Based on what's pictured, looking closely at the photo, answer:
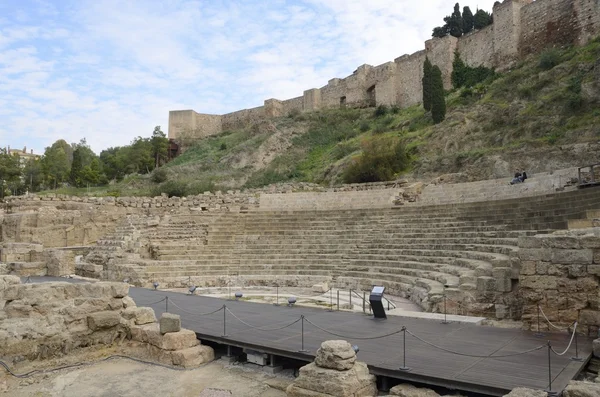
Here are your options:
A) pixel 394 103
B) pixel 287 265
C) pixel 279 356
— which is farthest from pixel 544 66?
pixel 279 356

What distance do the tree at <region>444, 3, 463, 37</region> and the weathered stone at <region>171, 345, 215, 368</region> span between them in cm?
4262

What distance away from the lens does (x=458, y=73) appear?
36.1 meters

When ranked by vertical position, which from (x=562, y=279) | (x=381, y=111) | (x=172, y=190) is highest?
(x=381, y=111)

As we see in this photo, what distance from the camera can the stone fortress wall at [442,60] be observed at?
2967 centimetres

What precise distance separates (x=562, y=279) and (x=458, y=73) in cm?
3270

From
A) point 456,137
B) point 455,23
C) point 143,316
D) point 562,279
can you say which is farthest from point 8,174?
point 562,279

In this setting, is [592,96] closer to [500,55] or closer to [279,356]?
[500,55]

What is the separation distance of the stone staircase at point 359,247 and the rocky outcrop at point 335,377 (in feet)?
13.2

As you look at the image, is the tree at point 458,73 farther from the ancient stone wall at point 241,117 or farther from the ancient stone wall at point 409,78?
the ancient stone wall at point 241,117

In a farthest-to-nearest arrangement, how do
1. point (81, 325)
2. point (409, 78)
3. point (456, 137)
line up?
point (409, 78)
point (456, 137)
point (81, 325)

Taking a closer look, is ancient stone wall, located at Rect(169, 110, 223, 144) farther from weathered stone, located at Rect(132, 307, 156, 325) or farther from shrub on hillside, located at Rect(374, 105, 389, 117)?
weathered stone, located at Rect(132, 307, 156, 325)

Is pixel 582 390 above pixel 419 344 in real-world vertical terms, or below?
above

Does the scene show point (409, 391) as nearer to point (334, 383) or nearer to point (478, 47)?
point (334, 383)

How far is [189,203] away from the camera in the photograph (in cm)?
2178
